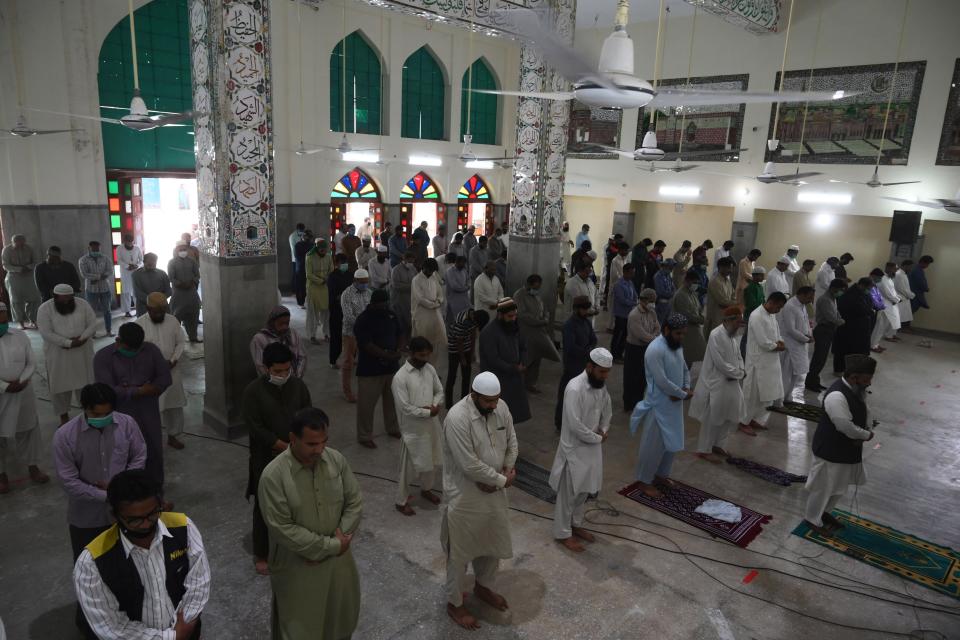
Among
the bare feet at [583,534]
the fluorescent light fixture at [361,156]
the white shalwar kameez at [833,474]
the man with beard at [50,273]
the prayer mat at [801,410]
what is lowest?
the bare feet at [583,534]

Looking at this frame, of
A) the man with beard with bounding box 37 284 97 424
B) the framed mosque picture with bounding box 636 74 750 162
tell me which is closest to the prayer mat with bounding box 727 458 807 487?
the man with beard with bounding box 37 284 97 424

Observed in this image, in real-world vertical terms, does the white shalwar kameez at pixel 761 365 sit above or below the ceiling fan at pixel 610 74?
below

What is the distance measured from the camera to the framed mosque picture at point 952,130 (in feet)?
35.6

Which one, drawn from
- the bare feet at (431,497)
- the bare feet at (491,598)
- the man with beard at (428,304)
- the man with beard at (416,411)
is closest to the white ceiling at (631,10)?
the man with beard at (428,304)

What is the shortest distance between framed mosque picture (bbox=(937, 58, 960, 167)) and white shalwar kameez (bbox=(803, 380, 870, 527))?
9.16 meters

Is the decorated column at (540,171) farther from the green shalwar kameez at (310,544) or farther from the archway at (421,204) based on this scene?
the green shalwar kameez at (310,544)

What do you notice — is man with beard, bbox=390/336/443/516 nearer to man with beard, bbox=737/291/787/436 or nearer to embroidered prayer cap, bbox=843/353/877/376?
embroidered prayer cap, bbox=843/353/877/376

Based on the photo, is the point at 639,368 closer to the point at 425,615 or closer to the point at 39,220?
the point at 425,615

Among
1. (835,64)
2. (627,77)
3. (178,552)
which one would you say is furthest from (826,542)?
(835,64)

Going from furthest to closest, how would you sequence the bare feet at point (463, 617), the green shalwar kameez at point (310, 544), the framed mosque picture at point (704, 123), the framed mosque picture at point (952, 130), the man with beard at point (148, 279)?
the framed mosque picture at point (704, 123)
the framed mosque picture at point (952, 130)
the man with beard at point (148, 279)
the bare feet at point (463, 617)
the green shalwar kameez at point (310, 544)

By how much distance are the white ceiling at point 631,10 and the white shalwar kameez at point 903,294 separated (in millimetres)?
7125

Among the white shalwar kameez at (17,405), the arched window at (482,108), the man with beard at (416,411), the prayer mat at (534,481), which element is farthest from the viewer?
the arched window at (482,108)

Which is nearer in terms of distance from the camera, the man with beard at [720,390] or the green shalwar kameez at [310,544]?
the green shalwar kameez at [310,544]

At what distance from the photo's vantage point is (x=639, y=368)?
280 inches
